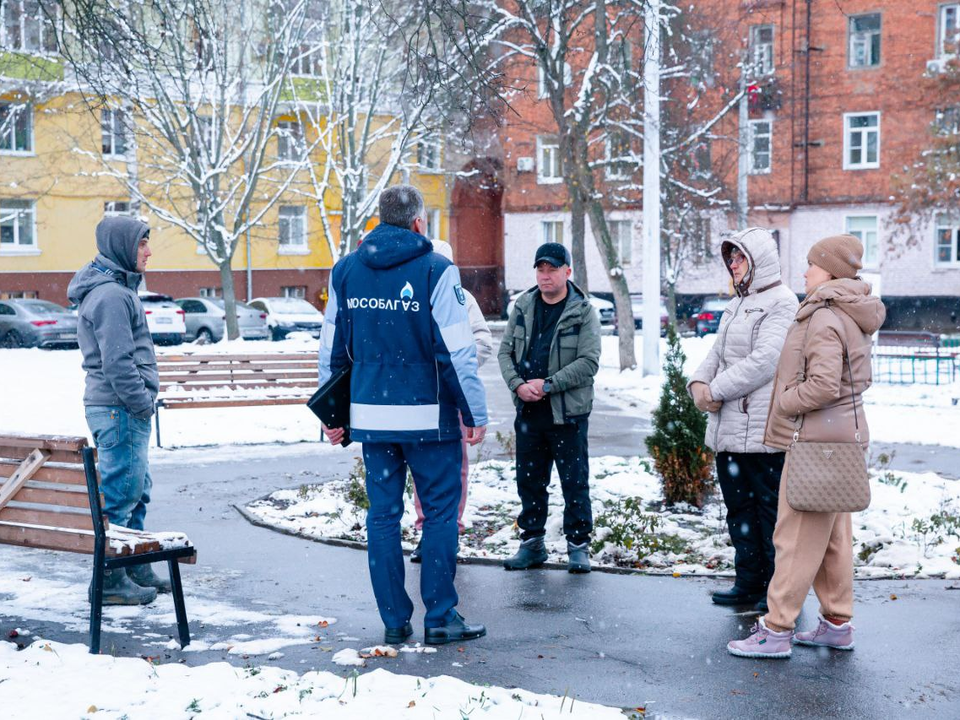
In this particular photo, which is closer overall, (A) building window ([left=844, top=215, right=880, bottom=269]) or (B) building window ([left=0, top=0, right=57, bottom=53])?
(B) building window ([left=0, top=0, right=57, bottom=53])

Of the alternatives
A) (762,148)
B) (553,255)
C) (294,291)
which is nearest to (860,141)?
(762,148)

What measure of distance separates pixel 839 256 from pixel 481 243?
46769 millimetres

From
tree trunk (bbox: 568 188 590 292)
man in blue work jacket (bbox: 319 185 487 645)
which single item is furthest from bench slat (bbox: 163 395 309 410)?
tree trunk (bbox: 568 188 590 292)

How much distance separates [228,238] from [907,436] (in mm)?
19342

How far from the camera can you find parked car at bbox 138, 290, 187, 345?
3241cm

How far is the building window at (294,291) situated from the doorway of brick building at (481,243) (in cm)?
736

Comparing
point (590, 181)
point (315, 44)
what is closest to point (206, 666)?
point (590, 181)

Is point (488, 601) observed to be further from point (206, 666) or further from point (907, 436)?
point (907, 436)

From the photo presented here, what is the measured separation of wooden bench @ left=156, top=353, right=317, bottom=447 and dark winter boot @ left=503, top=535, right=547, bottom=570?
716 centimetres

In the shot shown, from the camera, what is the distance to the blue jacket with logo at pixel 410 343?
219 inches

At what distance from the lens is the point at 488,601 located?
21.6 ft

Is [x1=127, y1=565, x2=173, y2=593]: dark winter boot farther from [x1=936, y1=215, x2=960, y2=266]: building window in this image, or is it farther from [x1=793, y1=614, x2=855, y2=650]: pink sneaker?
[x1=936, y1=215, x2=960, y2=266]: building window

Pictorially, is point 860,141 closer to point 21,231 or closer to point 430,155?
point 430,155

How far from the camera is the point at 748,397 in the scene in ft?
20.6
